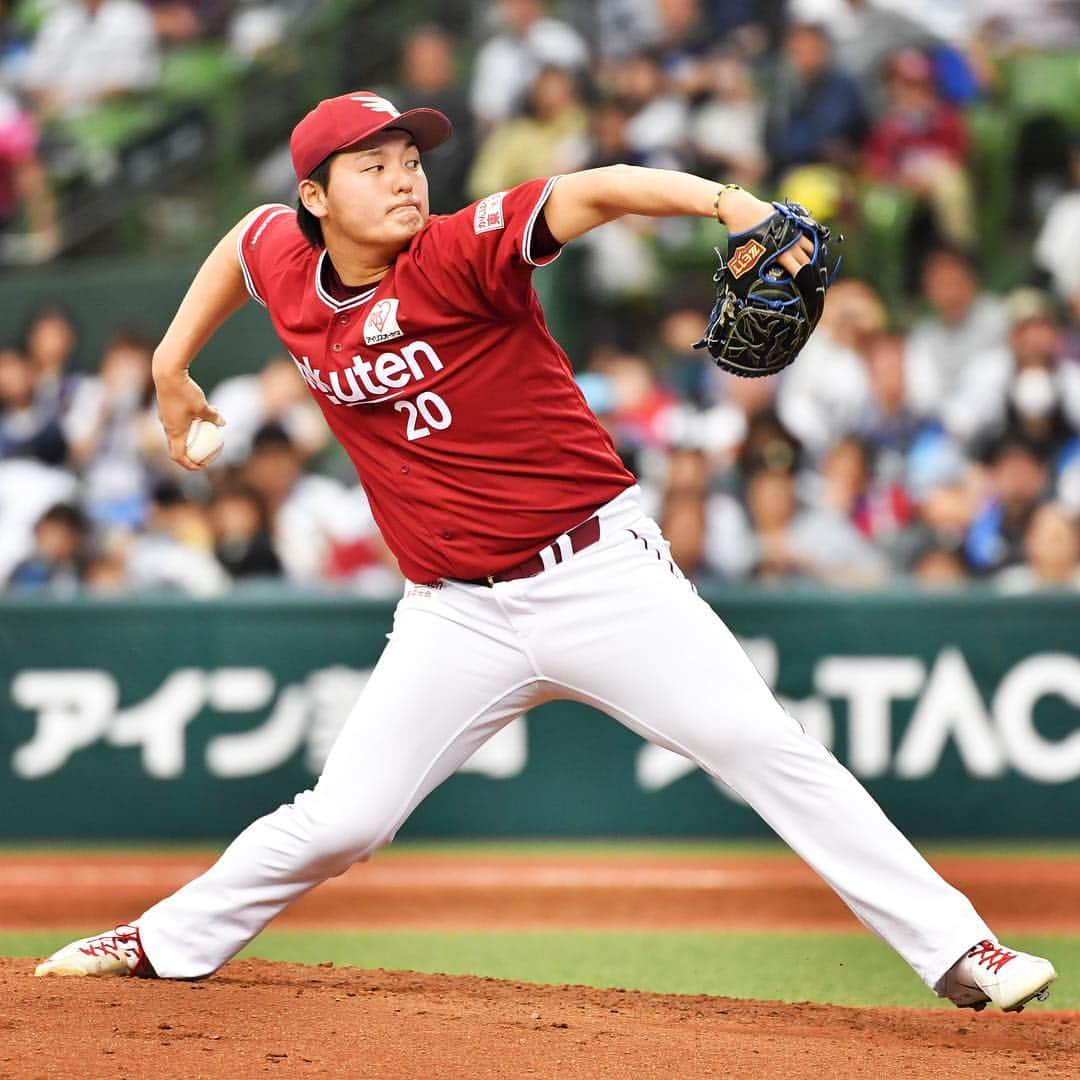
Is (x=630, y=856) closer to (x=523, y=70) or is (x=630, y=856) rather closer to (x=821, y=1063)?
(x=821, y=1063)

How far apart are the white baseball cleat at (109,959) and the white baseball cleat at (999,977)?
1.90m

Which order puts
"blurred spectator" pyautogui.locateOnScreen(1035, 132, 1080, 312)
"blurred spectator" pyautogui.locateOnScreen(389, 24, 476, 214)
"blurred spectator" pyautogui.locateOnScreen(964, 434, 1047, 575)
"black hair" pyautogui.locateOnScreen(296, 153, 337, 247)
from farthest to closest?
"blurred spectator" pyautogui.locateOnScreen(389, 24, 476, 214), "blurred spectator" pyautogui.locateOnScreen(1035, 132, 1080, 312), "blurred spectator" pyautogui.locateOnScreen(964, 434, 1047, 575), "black hair" pyautogui.locateOnScreen(296, 153, 337, 247)

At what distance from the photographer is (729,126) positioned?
10.6 metres

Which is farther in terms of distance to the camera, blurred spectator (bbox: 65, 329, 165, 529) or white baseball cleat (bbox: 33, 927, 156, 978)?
blurred spectator (bbox: 65, 329, 165, 529)

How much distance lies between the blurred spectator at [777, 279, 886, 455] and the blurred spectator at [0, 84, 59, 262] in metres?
5.22

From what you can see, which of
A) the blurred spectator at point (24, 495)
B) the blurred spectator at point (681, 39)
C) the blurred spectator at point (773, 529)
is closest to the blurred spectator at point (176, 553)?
the blurred spectator at point (24, 495)

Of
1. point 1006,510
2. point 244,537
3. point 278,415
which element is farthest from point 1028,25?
point 244,537

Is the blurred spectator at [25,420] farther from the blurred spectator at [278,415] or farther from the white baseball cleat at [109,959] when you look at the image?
the white baseball cleat at [109,959]

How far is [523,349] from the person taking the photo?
4.28m

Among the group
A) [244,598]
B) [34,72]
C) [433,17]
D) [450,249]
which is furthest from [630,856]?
[34,72]

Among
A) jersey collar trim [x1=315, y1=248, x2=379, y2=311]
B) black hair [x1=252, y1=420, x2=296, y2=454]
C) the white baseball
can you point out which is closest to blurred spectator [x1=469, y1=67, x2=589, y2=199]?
black hair [x1=252, y1=420, x2=296, y2=454]

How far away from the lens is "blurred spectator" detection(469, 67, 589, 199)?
10.6 metres

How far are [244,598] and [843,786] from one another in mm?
4262

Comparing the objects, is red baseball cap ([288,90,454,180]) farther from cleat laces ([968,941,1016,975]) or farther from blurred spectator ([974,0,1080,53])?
blurred spectator ([974,0,1080,53])
